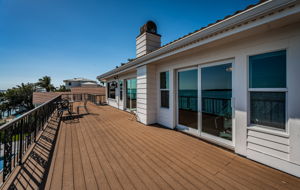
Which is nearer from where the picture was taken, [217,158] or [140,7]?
[217,158]

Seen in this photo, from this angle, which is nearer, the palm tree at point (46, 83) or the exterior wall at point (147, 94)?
the exterior wall at point (147, 94)

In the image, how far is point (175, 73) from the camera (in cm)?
381

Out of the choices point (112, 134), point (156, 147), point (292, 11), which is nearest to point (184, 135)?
point (156, 147)

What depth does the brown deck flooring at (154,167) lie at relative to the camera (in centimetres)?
162

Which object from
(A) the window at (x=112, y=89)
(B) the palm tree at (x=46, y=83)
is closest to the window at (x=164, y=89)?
(A) the window at (x=112, y=89)

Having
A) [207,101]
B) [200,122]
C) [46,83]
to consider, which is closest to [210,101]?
[207,101]

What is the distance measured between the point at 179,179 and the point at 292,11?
8.83ft

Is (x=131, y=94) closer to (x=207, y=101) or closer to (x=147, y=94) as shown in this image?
(x=147, y=94)

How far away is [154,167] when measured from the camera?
199 centimetres

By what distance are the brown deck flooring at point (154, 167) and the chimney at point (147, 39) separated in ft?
13.7

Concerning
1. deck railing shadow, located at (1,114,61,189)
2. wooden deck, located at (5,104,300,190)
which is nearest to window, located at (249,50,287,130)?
wooden deck, located at (5,104,300,190)

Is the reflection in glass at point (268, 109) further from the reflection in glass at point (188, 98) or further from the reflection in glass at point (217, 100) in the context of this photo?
the reflection in glass at point (188, 98)

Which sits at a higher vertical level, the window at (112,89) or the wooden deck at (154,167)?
the window at (112,89)

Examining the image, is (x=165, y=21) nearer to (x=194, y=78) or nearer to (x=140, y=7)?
(x=140, y=7)
